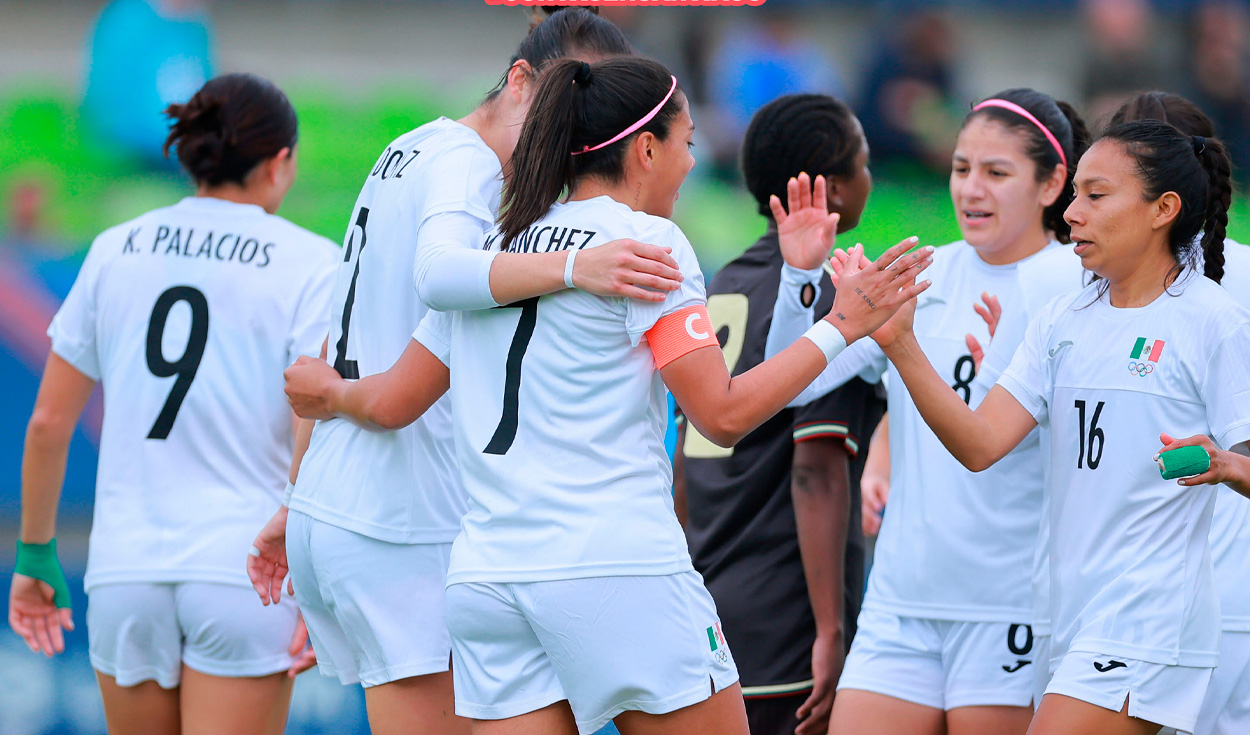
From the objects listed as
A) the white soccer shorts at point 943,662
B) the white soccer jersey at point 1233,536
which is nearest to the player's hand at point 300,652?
the white soccer shorts at point 943,662

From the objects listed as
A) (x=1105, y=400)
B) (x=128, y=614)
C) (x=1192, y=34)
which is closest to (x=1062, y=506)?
(x=1105, y=400)

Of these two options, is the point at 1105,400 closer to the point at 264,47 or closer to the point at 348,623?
the point at 348,623

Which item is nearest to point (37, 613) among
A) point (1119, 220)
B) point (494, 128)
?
point (494, 128)

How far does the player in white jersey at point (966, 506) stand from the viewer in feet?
11.7

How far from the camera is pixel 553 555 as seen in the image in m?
2.53

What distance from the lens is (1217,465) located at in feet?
9.11

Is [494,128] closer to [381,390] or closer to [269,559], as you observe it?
[381,390]

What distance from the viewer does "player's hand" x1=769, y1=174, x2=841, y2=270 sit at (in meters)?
3.49

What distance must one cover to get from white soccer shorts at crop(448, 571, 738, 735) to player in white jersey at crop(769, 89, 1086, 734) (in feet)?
3.81

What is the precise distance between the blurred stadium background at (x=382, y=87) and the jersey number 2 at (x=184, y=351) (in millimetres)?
2594

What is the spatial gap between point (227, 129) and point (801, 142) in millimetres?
A: 1697

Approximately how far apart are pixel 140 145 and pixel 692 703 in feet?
25.3

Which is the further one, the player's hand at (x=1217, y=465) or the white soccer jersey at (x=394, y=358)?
the white soccer jersey at (x=394, y=358)

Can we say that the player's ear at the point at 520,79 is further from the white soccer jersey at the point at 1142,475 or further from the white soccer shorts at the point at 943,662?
the white soccer shorts at the point at 943,662
